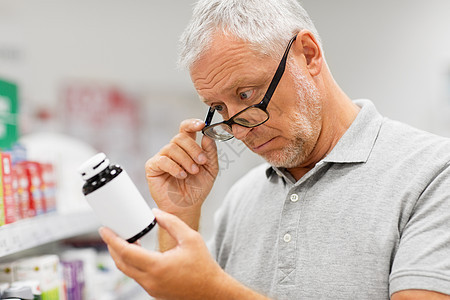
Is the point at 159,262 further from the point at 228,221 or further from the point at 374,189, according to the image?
the point at 228,221

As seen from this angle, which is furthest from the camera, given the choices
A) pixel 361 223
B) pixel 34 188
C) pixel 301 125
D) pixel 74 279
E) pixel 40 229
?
pixel 74 279

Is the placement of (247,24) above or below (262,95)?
above

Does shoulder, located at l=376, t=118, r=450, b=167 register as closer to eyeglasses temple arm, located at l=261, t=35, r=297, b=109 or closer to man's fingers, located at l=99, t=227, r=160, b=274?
eyeglasses temple arm, located at l=261, t=35, r=297, b=109

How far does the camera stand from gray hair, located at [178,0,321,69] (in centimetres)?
135

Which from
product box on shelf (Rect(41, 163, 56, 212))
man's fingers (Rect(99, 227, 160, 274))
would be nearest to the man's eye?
Result: man's fingers (Rect(99, 227, 160, 274))

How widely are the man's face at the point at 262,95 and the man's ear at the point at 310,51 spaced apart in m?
0.05

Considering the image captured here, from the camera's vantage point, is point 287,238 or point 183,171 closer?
point 287,238

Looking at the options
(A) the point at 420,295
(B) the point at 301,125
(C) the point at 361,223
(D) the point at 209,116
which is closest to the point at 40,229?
(D) the point at 209,116

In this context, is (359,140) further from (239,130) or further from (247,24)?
(247,24)

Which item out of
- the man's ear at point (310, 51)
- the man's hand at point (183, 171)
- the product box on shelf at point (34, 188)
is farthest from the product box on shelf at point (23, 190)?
the man's ear at point (310, 51)

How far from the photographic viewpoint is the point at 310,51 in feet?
4.72

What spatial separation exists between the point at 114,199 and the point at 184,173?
1.67 feet

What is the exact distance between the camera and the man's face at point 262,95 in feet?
4.40

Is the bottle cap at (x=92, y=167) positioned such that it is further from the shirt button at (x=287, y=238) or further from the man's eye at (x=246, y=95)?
the shirt button at (x=287, y=238)
